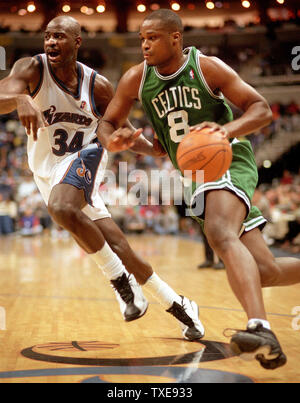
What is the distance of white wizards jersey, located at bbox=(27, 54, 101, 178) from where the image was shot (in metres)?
3.98

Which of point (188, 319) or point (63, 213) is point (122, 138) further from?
point (188, 319)

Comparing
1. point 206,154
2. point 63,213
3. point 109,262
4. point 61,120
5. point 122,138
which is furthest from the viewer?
point 61,120

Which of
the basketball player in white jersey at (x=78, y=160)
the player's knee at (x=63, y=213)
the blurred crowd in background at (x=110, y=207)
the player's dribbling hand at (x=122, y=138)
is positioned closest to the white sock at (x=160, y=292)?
the basketball player in white jersey at (x=78, y=160)

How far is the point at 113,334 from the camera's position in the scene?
13.4ft

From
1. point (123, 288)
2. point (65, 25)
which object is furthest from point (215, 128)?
point (65, 25)

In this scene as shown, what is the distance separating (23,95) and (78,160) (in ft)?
2.74

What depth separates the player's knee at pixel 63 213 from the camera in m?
3.56

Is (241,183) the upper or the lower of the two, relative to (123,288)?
upper

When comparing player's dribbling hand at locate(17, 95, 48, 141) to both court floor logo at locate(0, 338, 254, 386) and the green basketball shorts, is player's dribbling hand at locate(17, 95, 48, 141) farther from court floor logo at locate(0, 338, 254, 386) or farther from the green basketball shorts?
court floor logo at locate(0, 338, 254, 386)

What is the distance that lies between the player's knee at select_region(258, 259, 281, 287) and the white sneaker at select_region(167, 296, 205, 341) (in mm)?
792

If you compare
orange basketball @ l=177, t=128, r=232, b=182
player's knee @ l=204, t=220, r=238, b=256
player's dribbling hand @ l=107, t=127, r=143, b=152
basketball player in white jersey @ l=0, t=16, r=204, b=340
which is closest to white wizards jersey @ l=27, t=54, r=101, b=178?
basketball player in white jersey @ l=0, t=16, r=204, b=340

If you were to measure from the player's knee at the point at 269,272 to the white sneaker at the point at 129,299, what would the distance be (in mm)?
916

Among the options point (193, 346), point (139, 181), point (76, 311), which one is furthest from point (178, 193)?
point (193, 346)
